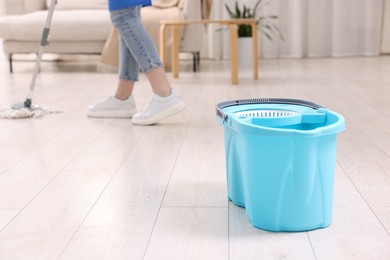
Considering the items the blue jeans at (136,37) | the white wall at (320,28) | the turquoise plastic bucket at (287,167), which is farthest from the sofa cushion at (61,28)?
the turquoise plastic bucket at (287,167)

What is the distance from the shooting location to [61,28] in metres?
4.12

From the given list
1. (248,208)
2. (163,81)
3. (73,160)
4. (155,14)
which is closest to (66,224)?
(248,208)

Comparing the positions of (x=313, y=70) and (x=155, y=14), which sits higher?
(x=155, y=14)

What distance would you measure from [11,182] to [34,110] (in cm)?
102

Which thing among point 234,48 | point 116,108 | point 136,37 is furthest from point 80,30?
point 136,37

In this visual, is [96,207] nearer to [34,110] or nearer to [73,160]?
[73,160]

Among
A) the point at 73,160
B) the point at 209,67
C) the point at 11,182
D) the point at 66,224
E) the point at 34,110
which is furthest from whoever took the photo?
the point at 209,67

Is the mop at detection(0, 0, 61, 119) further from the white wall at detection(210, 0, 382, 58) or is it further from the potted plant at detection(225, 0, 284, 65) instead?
the white wall at detection(210, 0, 382, 58)

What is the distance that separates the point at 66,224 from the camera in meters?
1.26

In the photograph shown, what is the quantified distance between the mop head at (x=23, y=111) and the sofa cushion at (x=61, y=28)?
1.60 metres

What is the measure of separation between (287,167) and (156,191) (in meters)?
0.44

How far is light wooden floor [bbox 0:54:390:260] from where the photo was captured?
3.70 feet

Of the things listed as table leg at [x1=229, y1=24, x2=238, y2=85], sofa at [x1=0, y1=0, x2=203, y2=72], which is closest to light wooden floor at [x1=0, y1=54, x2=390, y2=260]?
table leg at [x1=229, y1=24, x2=238, y2=85]

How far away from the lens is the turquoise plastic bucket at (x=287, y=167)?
1124mm
